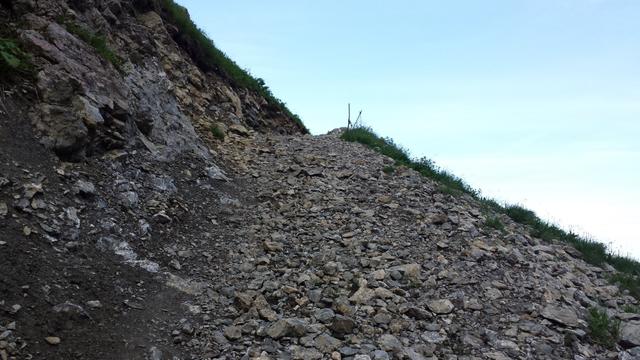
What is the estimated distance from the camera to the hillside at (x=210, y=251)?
601cm

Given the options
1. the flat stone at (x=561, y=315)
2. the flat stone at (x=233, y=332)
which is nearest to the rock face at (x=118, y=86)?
the flat stone at (x=233, y=332)

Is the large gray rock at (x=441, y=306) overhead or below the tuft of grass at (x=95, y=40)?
below

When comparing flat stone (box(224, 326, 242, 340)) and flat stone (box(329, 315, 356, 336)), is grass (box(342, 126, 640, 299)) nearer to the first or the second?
flat stone (box(329, 315, 356, 336))

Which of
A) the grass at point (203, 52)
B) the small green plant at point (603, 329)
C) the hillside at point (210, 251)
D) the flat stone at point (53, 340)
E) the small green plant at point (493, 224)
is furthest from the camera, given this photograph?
the grass at point (203, 52)

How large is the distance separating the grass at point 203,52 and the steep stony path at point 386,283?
591cm

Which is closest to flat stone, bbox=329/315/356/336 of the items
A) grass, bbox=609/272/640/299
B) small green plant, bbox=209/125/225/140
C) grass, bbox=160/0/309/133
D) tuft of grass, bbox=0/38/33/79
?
tuft of grass, bbox=0/38/33/79

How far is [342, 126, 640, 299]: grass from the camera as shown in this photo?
11.8 metres

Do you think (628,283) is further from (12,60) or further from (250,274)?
(12,60)

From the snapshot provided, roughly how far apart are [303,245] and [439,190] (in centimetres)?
583

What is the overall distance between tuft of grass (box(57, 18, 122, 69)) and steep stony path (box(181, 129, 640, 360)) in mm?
3787

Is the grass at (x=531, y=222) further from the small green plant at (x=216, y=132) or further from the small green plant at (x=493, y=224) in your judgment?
the small green plant at (x=216, y=132)

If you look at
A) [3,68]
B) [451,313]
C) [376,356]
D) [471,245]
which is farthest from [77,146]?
[471,245]

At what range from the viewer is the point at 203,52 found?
58.2 ft

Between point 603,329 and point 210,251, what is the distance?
→ 23.4ft
